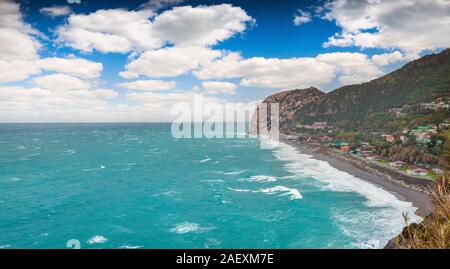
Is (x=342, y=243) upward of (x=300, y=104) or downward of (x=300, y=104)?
downward

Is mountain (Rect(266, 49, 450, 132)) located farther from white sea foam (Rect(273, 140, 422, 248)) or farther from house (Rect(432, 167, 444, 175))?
white sea foam (Rect(273, 140, 422, 248))

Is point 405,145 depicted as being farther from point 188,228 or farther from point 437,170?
point 188,228

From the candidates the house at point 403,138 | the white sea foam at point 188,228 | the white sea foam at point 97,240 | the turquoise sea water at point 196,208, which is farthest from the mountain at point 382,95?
the white sea foam at point 97,240

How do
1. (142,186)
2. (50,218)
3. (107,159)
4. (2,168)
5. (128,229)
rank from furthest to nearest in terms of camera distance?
(107,159), (2,168), (142,186), (50,218), (128,229)

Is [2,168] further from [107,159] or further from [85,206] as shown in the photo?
[85,206]
